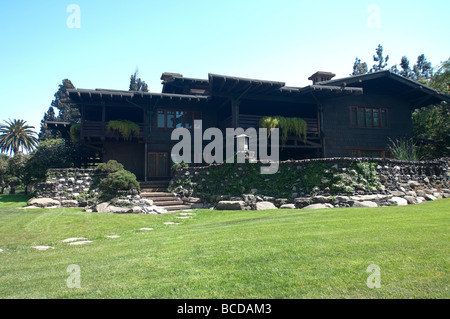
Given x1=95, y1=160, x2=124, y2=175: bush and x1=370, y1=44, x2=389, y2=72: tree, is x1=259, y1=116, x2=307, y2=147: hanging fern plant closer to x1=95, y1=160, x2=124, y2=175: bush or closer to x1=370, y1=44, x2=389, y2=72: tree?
x1=95, y1=160, x2=124, y2=175: bush

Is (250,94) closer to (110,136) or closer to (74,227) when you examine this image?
(110,136)

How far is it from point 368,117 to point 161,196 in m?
14.0

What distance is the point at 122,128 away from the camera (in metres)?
17.2

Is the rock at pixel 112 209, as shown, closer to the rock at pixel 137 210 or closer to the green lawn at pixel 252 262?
the rock at pixel 137 210

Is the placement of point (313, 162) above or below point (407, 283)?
above

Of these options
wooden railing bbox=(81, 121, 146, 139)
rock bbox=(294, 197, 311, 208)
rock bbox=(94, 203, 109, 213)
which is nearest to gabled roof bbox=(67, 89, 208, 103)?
wooden railing bbox=(81, 121, 146, 139)

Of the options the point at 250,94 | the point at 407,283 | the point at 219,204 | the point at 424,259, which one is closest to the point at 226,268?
the point at 407,283

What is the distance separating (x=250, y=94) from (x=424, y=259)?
1450 cm

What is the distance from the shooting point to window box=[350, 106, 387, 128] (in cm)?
1942

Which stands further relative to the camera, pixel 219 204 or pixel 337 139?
pixel 337 139

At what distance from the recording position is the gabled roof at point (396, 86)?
18.1 metres

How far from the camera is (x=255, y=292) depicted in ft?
10.3
